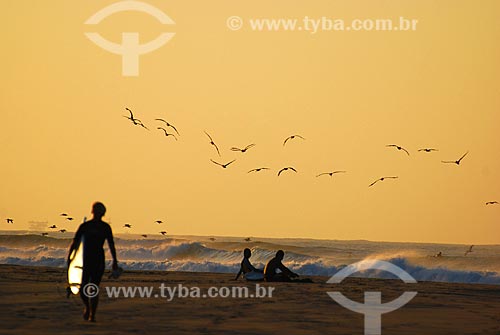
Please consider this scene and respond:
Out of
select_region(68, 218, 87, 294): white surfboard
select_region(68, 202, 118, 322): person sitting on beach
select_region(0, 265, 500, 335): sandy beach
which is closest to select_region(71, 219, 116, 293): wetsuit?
select_region(68, 202, 118, 322): person sitting on beach

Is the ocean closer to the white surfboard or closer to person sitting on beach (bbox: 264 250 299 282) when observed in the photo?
person sitting on beach (bbox: 264 250 299 282)

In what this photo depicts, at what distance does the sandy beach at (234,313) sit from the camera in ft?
57.7

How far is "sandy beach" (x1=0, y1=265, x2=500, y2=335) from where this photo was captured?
17594mm

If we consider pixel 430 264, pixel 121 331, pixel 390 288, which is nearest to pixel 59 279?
pixel 390 288

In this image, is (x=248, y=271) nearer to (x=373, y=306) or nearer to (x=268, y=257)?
(x=373, y=306)

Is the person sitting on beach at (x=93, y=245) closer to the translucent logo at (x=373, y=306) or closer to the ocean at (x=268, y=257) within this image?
the translucent logo at (x=373, y=306)

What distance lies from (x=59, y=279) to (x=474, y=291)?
11034 millimetres

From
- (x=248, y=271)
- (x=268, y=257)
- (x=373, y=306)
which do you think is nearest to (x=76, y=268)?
(x=373, y=306)

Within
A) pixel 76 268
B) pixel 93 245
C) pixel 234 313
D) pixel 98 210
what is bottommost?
pixel 234 313

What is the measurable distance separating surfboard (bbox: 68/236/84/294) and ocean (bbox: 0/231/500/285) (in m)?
26.2
